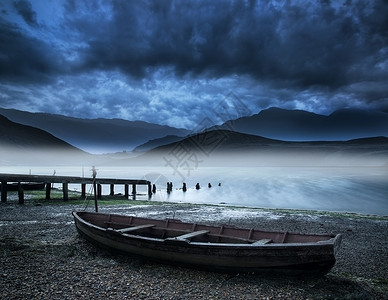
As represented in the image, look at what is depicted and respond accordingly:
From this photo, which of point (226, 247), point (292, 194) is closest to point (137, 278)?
point (226, 247)

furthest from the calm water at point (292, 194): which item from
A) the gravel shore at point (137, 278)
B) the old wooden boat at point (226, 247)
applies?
the old wooden boat at point (226, 247)

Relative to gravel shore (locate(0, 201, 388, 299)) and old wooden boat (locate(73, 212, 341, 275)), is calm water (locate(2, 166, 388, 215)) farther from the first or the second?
old wooden boat (locate(73, 212, 341, 275))

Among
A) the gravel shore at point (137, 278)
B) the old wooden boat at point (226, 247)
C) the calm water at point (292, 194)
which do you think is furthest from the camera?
the calm water at point (292, 194)

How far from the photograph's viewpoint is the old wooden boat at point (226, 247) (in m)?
7.04

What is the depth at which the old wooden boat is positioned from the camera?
23.1 ft

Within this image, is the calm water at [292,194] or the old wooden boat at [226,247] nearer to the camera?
the old wooden boat at [226,247]

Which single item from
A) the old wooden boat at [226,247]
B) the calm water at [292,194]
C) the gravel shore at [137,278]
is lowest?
the calm water at [292,194]

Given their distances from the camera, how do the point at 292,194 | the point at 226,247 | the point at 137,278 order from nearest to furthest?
1. the point at 226,247
2. the point at 137,278
3. the point at 292,194

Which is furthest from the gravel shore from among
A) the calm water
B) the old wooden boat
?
the calm water

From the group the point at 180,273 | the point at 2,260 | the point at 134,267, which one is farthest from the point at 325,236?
the point at 2,260

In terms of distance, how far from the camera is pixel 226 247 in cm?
746

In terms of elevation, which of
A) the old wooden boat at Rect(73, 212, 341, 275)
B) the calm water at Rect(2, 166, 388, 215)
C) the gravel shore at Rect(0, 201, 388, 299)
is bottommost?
the calm water at Rect(2, 166, 388, 215)

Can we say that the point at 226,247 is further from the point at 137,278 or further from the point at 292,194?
the point at 292,194

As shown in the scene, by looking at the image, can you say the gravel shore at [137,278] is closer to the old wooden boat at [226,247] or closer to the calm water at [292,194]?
the old wooden boat at [226,247]
